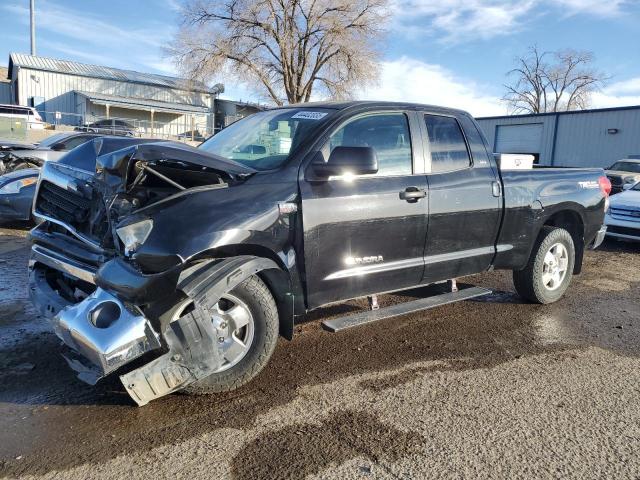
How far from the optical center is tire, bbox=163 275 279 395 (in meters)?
3.19

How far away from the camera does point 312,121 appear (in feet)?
12.6

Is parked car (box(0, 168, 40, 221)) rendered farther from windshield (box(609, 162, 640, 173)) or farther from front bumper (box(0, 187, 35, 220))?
windshield (box(609, 162, 640, 173))

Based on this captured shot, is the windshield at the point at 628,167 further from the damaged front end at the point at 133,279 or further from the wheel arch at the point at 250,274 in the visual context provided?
the damaged front end at the point at 133,279

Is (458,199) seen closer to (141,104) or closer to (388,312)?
(388,312)

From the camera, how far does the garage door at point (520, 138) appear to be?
28.3 m

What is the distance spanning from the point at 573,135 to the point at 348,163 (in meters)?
27.0

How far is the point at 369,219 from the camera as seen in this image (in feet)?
12.4

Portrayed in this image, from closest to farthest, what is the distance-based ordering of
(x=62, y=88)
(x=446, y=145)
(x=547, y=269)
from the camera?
(x=446, y=145)
(x=547, y=269)
(x=62, y=88)

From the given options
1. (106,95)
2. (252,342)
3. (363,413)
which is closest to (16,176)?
(252,342)

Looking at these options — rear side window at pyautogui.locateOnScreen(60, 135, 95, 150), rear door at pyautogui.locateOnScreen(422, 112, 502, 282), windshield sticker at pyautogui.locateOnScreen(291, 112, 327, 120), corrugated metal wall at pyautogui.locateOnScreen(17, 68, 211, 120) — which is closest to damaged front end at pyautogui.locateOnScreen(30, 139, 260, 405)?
windshield sticker at pyautogui.locateOnScreen(291, 112, 327, 120)

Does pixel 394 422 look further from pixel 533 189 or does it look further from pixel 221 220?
pixel 533 189

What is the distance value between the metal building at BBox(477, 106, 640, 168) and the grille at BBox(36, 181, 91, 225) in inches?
972

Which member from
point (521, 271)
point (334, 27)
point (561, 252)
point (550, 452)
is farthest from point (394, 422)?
point (334, 27)

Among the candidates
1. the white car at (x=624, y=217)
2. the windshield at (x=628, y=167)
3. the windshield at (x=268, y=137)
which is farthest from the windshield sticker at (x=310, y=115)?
the windshield at (x=628, y=167)
